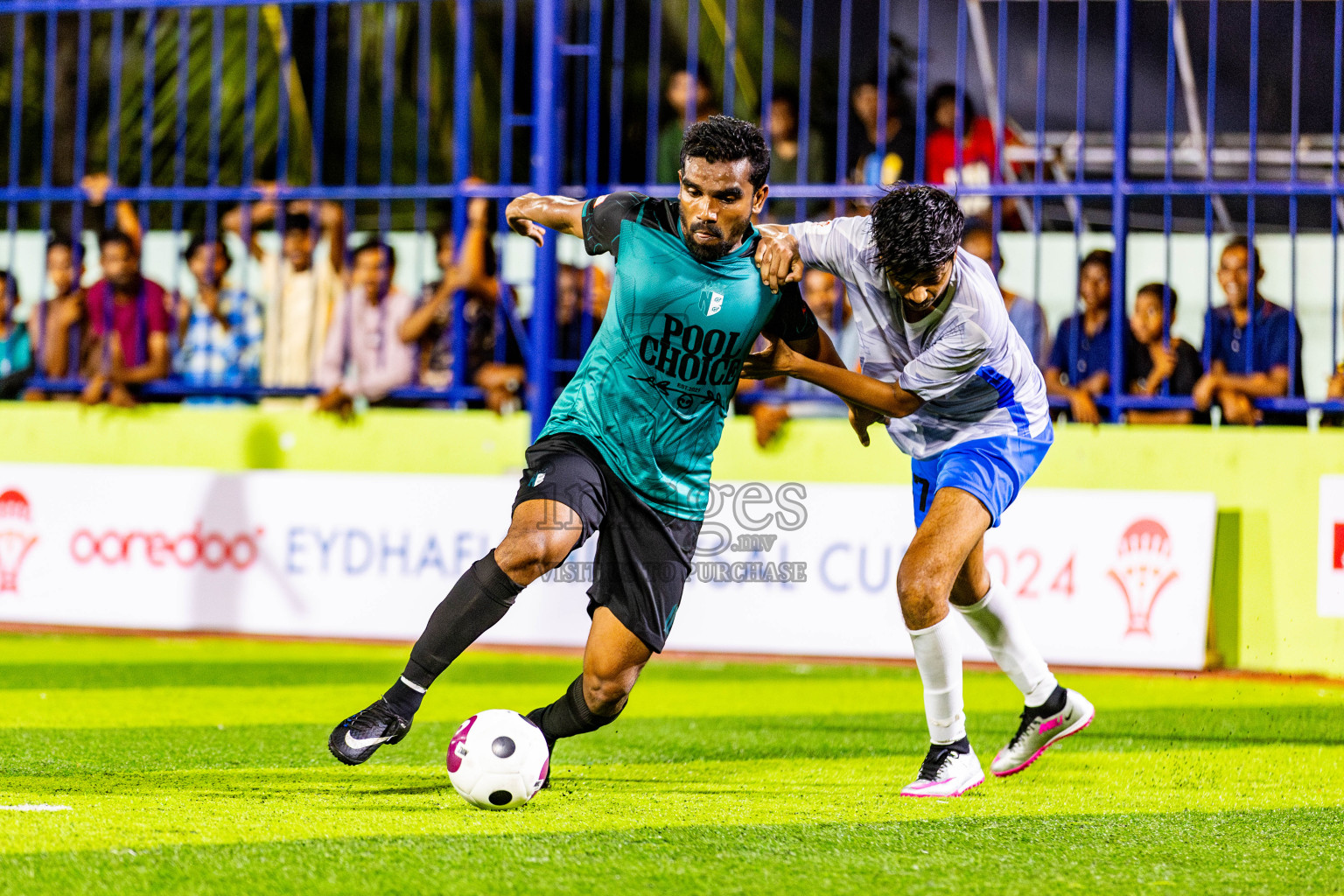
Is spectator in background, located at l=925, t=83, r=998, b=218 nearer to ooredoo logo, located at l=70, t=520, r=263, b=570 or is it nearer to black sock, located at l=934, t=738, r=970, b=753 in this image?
ooredoo logo, located at l=70, t=520, r=263, b=570

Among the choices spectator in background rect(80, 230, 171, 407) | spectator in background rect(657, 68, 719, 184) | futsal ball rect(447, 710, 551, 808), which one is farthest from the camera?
spectator in background rect(80, 230, 171, 407)

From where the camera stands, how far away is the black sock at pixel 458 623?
4.36 meters

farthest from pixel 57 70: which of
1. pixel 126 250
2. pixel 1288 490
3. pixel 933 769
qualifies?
pixel 933 769

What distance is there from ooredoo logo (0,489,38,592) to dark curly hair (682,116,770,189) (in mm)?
5953

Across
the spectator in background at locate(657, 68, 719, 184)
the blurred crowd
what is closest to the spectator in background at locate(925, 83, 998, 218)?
the blurred crowd

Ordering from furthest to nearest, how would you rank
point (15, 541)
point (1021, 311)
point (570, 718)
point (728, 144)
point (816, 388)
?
point (15, 541) → point (816, 388) → point (1021, 311) → point (570, 718) → point (728, 144)

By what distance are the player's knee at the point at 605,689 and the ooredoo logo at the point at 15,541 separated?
554 centimetres

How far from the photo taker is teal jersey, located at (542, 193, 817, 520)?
465 cm

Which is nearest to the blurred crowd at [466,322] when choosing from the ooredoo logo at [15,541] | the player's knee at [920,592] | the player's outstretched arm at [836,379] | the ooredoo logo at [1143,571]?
the ooredoo logo at [1143,571]

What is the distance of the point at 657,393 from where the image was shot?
468 centimetres

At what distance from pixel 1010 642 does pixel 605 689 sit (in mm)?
1501

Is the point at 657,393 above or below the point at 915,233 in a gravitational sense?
below

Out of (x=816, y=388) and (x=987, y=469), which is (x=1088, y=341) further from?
(x=987, y=469)

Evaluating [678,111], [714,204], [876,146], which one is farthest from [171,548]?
[714,204]
